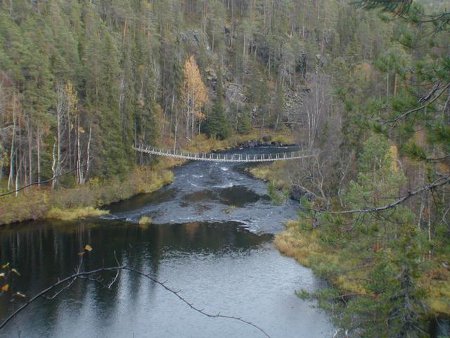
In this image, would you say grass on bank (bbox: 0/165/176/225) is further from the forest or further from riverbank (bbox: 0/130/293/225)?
the forest

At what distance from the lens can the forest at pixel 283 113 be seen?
740 cm

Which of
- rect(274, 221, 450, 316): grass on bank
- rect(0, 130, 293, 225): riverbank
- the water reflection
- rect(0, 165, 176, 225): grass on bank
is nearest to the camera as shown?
rect(274, 221, 450, 316): grass on bank

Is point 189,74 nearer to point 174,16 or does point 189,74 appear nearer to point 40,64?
point 174,16

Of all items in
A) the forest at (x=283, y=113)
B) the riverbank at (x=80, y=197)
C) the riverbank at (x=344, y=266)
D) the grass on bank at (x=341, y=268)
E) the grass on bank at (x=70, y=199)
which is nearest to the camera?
the forest at (x=283, y=113)

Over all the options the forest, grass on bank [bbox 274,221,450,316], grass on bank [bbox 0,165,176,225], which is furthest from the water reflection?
the forest

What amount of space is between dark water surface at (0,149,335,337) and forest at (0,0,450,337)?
1674mm

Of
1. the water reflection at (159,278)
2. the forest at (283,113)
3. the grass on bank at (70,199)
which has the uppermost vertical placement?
the forest at (283,113)

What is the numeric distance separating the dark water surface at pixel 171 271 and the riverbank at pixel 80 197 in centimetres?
115

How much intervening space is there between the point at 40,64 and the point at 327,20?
180ft

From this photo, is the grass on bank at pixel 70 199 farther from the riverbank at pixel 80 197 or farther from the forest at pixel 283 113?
the forest at pixel 283 113

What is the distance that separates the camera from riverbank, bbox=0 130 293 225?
3028cm

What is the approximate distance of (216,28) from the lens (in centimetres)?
6756

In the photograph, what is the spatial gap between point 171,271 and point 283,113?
42.8 meters

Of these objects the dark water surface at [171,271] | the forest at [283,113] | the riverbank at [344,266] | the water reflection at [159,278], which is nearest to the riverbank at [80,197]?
the forest at [283,113]
